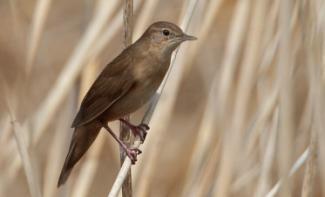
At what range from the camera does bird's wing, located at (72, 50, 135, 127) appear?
2.90 m

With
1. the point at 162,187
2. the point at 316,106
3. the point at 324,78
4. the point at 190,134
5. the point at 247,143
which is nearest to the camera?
the point at 316,106

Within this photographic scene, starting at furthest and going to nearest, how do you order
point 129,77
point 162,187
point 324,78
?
1. point 162,187
2. point 129,77
3. point 324,78

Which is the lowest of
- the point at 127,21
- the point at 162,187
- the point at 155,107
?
the point at 162,187

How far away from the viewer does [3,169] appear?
277cm

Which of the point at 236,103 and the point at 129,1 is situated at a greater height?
the point at 129,1

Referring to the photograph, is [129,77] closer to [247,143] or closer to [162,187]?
[247,143]

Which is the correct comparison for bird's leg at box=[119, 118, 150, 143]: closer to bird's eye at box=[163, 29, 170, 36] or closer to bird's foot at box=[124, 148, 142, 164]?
bird's foot at box=[124, 148, 142, 164]

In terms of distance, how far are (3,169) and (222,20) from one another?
2.60 m

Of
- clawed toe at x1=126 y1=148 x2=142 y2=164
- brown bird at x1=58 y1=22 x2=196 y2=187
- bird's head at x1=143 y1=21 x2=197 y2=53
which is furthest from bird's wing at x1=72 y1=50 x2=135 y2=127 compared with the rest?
clawed toe at x1=126 y1=148 x2=142 y2=164

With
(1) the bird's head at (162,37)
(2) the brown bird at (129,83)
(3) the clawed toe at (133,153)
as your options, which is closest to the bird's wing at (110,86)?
(2) the brown bird at (129,83)

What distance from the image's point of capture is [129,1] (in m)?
2.38

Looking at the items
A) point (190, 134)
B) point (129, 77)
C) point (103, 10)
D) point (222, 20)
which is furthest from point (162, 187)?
point (103, 10)

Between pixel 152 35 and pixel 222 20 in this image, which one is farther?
pixel 222 20

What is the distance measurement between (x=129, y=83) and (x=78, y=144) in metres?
0.32
